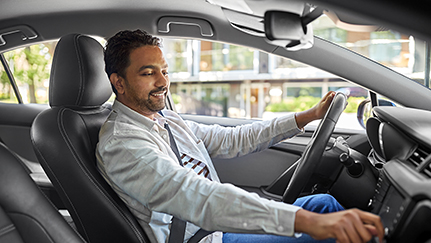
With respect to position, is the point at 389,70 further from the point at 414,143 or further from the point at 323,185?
the point at 414,143

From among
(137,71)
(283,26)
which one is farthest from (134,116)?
(283,26)

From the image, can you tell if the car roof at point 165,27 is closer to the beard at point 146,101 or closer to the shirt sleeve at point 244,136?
the shirt sleeve at point 244,136

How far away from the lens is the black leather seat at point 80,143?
1319 mm

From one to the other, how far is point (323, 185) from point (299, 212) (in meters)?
0.81

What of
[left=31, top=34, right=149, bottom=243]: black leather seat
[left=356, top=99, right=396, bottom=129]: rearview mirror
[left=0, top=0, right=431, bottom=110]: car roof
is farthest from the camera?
[left=356, top=99, right=396, bottom=129]: rearview mirror

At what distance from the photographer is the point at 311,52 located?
1.81 m

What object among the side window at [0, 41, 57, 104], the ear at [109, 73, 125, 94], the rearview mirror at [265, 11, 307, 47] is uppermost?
the rearview mirror at [265, 11, 307, 47]

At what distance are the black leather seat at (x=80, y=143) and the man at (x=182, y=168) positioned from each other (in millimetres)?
56

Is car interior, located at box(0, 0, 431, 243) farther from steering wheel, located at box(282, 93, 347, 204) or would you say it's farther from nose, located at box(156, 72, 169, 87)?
nose, located at box(156, 72, 169, 87)

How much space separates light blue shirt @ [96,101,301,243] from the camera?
1002 mm

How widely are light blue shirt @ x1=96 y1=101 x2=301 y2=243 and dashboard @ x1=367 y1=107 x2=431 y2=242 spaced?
0.85 ft


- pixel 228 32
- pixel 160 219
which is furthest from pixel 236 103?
pixel 160 219

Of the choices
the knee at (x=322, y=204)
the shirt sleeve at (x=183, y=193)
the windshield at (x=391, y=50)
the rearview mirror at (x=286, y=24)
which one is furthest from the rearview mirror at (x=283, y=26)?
the knee at (x=322, y=204)

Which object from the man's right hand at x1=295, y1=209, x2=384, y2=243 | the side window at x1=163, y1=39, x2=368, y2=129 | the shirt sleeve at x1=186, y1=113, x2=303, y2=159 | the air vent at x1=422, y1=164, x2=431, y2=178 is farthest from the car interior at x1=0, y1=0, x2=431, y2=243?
the side window at x1=163, y1=39, x2=368, y2=129
